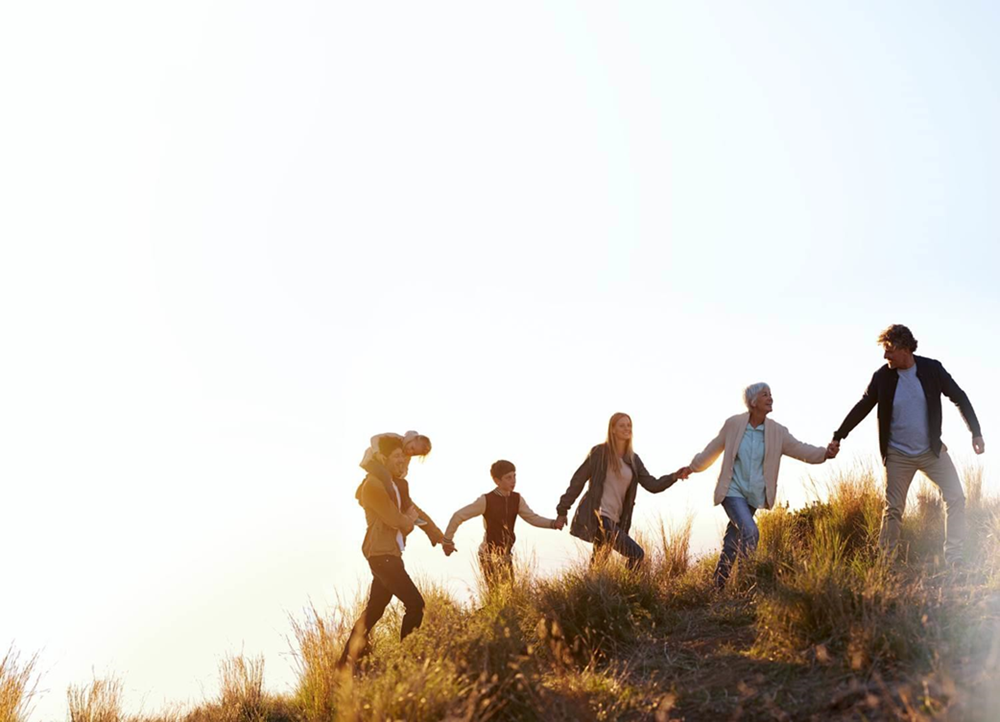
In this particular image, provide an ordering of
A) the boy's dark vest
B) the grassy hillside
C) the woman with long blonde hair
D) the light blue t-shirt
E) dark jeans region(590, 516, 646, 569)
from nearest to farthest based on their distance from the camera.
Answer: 1. the grassy hillside
2. the light blue t-shirt
3. dark jeans region(590, 516, 646, 569)
4. the woman with long blonde hair
5. the boy's dark vest

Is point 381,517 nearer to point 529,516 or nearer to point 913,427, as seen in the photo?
point 529,516

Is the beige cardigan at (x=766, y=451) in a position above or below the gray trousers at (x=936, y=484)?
above

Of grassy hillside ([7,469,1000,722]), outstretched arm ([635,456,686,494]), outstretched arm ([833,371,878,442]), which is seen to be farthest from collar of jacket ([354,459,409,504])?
outstretched arm ([833,371,878,442])

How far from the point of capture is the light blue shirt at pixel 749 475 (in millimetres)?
8805

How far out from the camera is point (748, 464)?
8.81m

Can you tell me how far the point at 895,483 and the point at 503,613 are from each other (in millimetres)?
3801

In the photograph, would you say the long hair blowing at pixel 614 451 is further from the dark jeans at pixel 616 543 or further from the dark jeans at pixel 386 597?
the dark jeans at pixel 386 597

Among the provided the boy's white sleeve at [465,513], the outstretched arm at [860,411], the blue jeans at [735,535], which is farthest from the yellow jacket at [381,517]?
the outstretched arm at [860,411]

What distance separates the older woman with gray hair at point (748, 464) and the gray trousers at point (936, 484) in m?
0.58

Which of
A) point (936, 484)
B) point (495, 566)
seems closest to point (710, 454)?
point (936, 484)

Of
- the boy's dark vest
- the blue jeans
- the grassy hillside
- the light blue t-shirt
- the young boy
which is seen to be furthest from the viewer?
the boy's dark vest

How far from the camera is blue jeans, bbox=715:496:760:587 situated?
8.63m

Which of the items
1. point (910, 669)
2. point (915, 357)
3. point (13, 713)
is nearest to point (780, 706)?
point (910, 669)

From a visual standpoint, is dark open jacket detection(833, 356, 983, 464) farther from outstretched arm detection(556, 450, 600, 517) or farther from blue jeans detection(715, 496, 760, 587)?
outstretched arm detection(556, 450, 600, 517)
